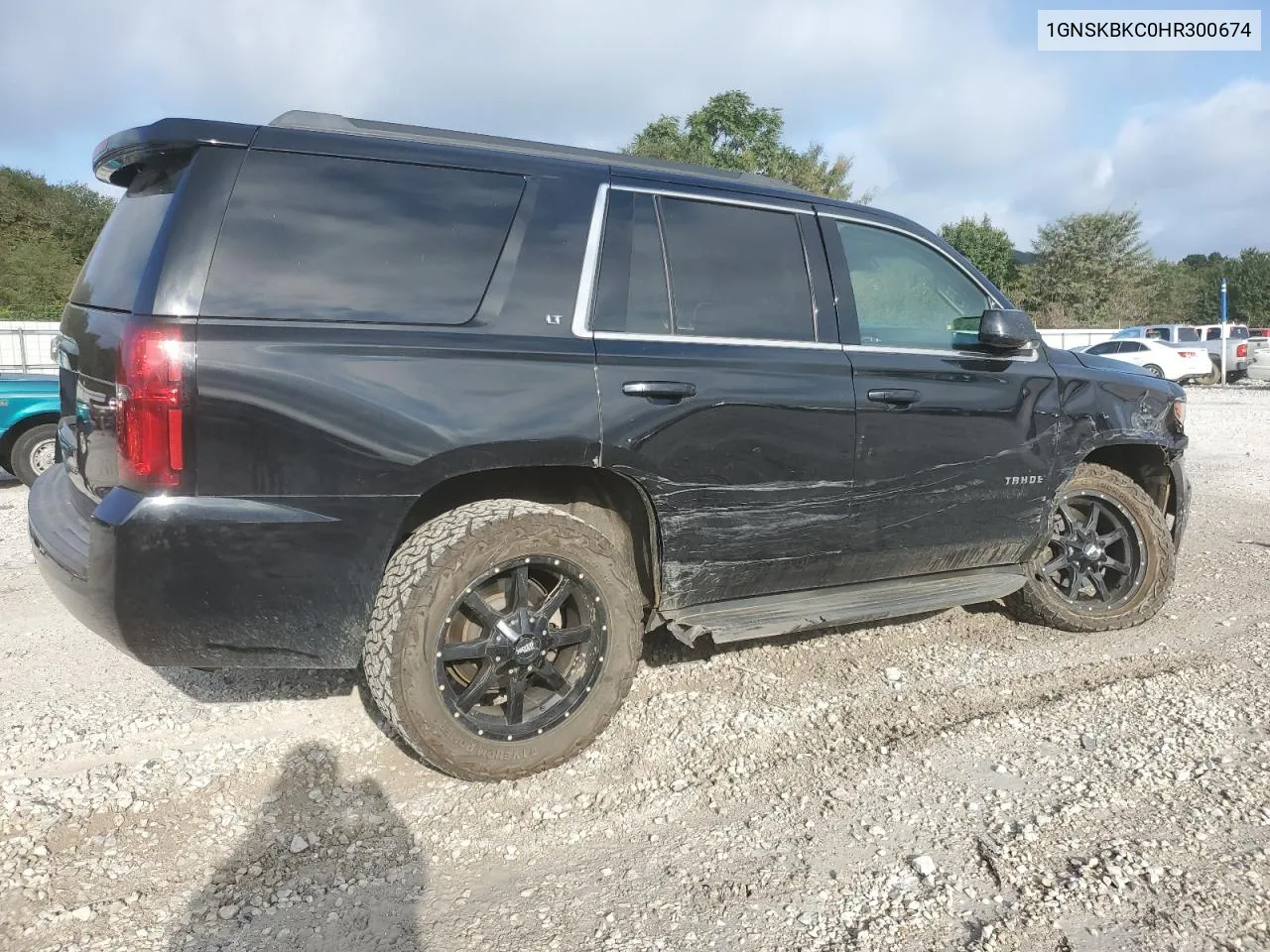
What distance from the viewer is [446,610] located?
2.84 metres

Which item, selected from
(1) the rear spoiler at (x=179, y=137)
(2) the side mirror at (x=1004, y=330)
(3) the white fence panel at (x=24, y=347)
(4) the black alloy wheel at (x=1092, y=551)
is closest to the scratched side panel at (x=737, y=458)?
(2) the side mirror at (x=1004, y=330)

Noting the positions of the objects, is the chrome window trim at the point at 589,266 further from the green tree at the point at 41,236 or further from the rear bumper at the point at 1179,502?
the green tree at the point at 41,236

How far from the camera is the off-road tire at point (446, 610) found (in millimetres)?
2785

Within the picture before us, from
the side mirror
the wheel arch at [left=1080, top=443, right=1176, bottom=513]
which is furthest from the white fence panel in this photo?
the wheel arch at [left=1080, top=443, right=1176, bottom=513]

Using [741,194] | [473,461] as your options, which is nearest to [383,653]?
[473,461]

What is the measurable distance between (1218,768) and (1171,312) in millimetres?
56907

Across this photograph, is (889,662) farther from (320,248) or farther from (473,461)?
(320,248)

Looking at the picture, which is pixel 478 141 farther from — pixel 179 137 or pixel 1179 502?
pixel 1179 502

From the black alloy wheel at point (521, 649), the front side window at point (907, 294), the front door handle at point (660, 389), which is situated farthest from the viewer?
the front side window at point (907, 294)

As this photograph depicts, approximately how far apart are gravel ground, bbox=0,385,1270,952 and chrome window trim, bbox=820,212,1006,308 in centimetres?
163

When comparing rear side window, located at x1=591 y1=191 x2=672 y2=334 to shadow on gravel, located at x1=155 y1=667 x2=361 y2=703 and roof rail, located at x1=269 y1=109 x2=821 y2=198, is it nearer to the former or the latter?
roof rail, located at x1=269 y1=109 x2=821 y2=198

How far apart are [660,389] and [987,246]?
52944 mm

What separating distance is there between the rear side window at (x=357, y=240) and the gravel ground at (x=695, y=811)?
5.04 feet

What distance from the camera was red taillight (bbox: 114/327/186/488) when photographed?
2479 mm
